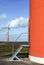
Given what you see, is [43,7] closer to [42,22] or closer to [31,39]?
[42,22]

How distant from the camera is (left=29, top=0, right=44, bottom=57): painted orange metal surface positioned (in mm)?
20337

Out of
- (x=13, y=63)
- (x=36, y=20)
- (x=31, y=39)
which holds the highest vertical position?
(x=36, y=20)

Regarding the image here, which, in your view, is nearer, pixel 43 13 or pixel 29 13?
pixel 43 13

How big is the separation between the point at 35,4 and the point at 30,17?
1.40 m

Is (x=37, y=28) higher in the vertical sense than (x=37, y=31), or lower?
higher

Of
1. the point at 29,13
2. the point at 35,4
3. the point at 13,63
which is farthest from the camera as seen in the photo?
the point at 29,13

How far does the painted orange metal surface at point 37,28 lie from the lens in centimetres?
2034

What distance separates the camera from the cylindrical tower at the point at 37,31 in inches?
800

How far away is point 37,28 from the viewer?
20.6 m

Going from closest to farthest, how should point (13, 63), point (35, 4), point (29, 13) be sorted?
point (13, 63) < point (35, 4) < point (29, 13)

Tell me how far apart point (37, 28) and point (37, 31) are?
0.74ft

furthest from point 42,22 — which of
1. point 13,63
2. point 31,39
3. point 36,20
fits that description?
point 13,63

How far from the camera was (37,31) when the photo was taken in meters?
20.6

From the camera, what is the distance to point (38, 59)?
20.4 metres
